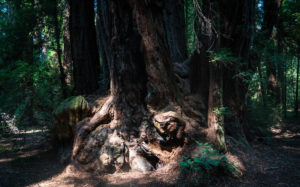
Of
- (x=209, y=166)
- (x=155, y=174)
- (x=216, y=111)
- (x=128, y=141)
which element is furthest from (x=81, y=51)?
(x=209, y=166)

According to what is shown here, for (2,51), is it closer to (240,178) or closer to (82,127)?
(82,127)

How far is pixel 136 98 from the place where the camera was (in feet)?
15.0

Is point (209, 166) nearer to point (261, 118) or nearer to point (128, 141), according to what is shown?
point (128, 141)

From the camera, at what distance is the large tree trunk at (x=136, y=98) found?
4270mm

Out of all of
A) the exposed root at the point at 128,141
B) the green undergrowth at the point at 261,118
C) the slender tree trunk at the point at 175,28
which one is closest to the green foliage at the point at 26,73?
the exposed root at the point at 128,141

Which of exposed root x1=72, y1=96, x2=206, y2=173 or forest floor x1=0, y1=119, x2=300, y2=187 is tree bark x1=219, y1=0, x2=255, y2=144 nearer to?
forest floor x1=0, y1=119, x2=300, y2=187

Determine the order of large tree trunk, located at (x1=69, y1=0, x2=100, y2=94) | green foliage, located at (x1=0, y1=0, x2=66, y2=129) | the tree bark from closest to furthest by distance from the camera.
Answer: the tree bark → green foliage, located at (x1=0, y1=0, x2=66, y2=129) → large tree trunk, located at (x1=69, y1=0, x2=100, y2=94)

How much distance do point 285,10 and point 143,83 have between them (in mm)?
8136

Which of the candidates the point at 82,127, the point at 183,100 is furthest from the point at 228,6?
the point at 82,127

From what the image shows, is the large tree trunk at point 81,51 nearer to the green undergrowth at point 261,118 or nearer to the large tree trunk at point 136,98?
the large tree trunk at point 136,98

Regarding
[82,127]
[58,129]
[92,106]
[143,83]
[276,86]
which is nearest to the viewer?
[143,83]

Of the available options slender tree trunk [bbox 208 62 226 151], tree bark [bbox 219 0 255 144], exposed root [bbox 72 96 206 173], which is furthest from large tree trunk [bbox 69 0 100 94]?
tree bark [bbox 219 0 255 144]

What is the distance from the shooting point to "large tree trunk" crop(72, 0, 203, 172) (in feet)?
14.0

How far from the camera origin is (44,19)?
7488mm
